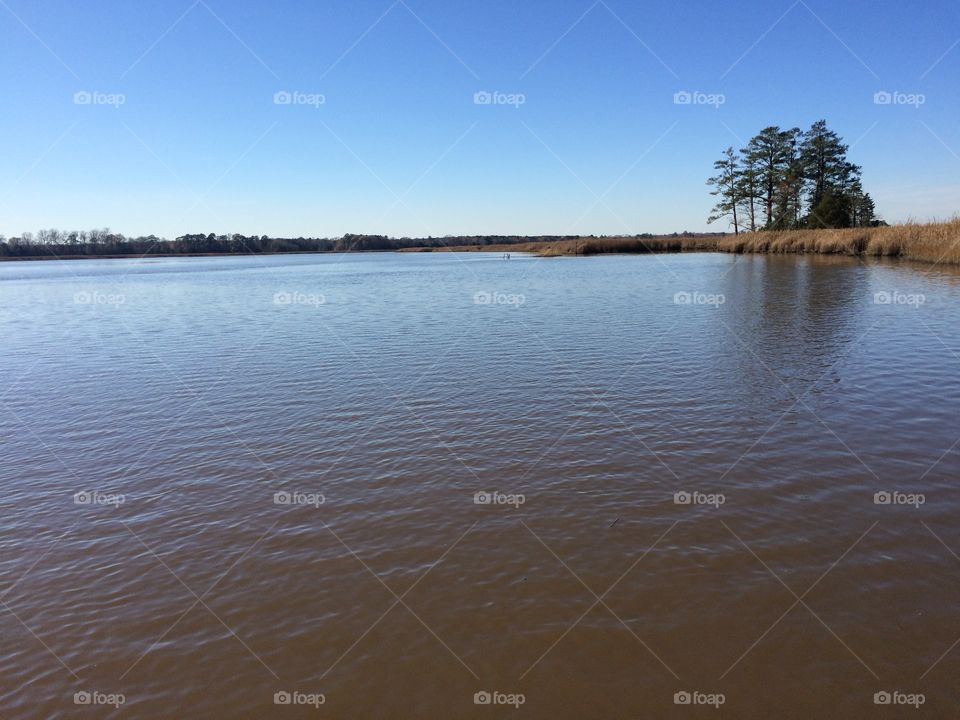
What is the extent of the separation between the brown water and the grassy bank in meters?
29.6

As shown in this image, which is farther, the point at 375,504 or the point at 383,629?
the point at 375,504

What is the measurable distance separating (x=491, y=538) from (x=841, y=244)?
5606cm

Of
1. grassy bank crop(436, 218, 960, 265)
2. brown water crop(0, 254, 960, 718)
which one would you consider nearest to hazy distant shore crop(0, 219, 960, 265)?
grassy bank crop(436, 218, 960, 265)

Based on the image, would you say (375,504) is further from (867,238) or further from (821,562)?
(867,238)

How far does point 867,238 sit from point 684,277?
18.7m

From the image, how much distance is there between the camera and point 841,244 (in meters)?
51.0

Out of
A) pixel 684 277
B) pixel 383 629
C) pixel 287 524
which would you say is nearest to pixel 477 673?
pixel 383 629

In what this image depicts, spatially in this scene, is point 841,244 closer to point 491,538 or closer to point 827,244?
point 827,244

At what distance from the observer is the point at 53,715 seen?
15.2ft

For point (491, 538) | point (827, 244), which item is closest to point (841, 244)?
point (827, 244)

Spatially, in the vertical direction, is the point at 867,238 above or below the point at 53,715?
above

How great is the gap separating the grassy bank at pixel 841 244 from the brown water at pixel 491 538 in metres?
29.6

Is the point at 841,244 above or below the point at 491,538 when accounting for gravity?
above

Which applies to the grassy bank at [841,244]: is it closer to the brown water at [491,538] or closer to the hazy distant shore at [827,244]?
the hazy distant shore at [827,244]
